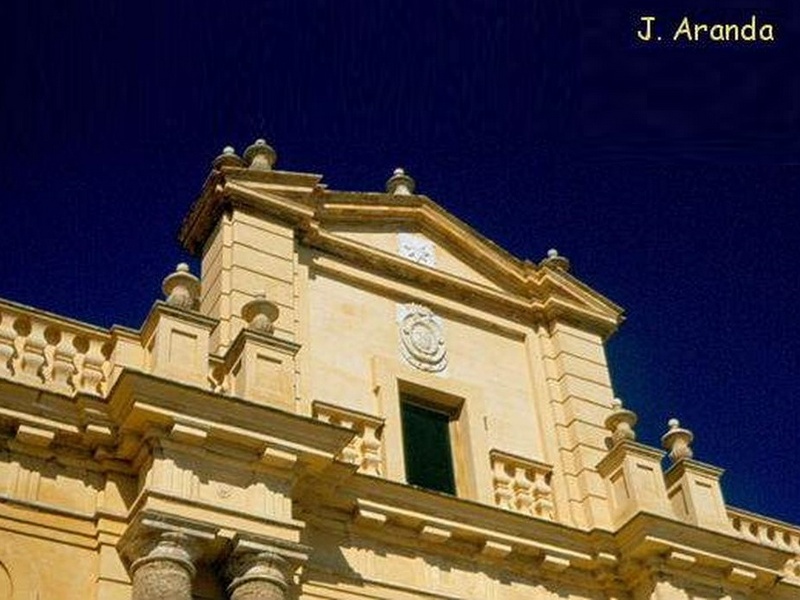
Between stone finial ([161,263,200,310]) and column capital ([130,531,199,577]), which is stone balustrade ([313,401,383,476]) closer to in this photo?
stone finial ([161,263,200,310])

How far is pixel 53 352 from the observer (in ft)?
39.7

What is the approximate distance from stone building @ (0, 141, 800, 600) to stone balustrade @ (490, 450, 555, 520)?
3cm

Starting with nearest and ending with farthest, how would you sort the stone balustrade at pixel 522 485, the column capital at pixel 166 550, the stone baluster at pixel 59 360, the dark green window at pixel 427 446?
the column capital at pixel 166 550 → the stone baluster at pixel 59 360 → the dark green window at pixel 427 446 → the stone balustrade at pixel 522 485

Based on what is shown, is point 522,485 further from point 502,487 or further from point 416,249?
→ point 416,249

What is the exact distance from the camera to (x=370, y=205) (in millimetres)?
16375

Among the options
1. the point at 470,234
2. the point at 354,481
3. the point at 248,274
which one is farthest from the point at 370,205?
the point at 354,481

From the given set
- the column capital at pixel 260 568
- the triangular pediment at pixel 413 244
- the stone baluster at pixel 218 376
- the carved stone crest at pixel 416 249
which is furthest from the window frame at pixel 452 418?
the column capital at pixel 260 568

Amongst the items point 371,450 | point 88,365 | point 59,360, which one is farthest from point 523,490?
point 59,360

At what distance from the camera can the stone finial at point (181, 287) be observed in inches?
493

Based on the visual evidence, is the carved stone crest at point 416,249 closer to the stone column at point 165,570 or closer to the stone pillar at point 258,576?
the stone pillar at point 258,576

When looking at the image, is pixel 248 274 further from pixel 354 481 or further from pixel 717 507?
pixel 717 507

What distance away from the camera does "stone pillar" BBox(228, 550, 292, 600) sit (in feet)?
35.6

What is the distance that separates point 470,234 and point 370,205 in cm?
147

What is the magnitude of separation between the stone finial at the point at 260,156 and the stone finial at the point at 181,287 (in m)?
3.32
